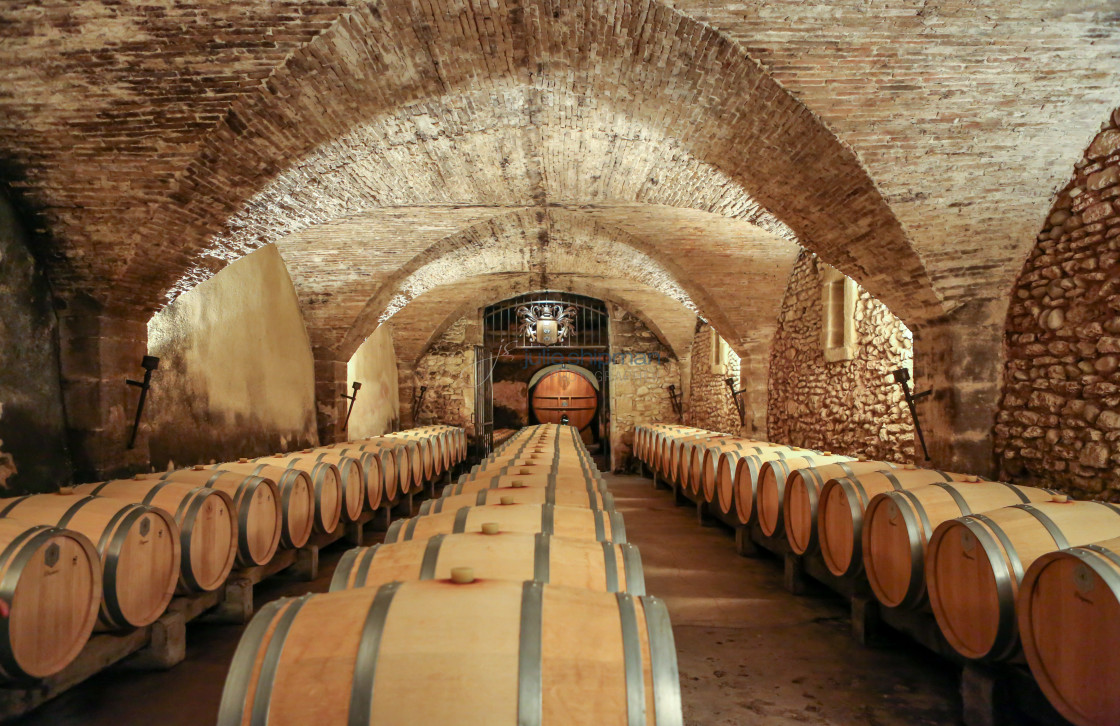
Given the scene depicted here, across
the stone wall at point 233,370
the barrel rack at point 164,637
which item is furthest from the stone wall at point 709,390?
the barrel rack at point 164,637

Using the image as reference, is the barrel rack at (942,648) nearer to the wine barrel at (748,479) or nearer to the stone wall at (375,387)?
the wine barrel at (748,479)

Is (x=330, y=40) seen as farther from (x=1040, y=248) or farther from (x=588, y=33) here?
(x=1040, y=248)

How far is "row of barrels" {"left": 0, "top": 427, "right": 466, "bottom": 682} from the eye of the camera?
2160mm

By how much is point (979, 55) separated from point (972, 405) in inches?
89.7

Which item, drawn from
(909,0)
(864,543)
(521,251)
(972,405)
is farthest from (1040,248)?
(521,251)

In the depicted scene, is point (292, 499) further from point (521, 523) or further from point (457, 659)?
point (457, 659)

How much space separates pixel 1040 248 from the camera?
402 cm

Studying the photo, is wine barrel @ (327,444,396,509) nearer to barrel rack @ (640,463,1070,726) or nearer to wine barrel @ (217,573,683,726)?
barrel rack @ (640,463,1070,726)

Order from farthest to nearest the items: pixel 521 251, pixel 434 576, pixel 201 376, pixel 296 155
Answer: pixel 521 251 → pixel 201 376 → pixel 296 155 → pixel 434 576

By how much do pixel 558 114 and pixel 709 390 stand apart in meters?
7.65

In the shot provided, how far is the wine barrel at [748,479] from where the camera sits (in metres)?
4.74

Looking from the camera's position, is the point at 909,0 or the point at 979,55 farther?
the point at 979,55

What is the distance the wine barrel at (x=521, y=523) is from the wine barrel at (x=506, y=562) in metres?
0.34

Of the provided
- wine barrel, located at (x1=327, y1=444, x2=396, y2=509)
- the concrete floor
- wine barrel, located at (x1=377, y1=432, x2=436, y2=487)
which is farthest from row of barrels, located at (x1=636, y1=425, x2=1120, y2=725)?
wine barrel, located at (x1=377, y1=432, x2=436, y2=487)
